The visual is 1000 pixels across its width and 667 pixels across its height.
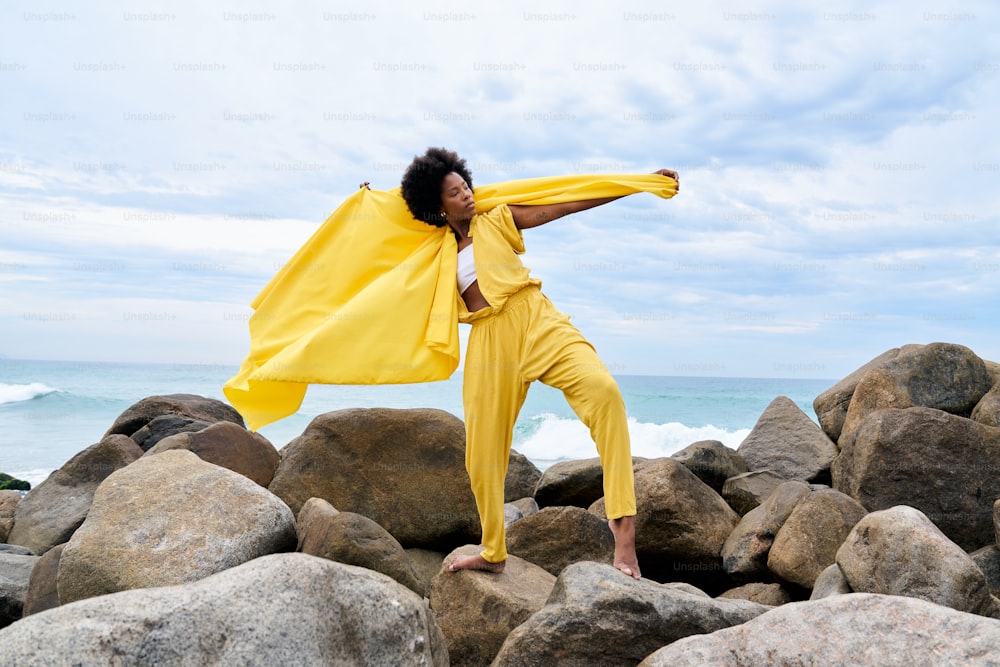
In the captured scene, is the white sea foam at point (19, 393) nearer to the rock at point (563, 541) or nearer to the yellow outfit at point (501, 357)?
the rock at point (563, 541)

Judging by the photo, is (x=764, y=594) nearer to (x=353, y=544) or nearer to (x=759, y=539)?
(x=759, y=539)

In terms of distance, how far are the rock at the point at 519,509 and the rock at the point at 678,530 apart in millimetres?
1409

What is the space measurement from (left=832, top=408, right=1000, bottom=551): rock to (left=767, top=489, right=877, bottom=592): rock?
1.11 metres

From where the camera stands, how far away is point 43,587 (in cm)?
560

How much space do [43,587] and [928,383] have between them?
Answer: 26.0 ft

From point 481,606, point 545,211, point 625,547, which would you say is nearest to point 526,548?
point 481,606

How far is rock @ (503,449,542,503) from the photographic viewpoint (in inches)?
362

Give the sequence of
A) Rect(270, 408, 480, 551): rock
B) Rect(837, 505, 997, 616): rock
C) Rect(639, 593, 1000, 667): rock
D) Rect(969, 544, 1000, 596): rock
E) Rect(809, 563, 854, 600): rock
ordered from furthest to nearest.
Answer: Rect(270, 408, 480, 551): rock → Rect(969, 544, 1000, 596): rock → Rect(809, 563, 854, 600): rock → Rect(837, 505, 997, 616): rock → Rect(639, 593, 1000, 667): rock

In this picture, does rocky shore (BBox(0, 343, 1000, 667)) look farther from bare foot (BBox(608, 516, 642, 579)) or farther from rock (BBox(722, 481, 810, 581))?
bare foot (BBox(608, 516, 642, 579))

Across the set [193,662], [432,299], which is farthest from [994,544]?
[193,662]

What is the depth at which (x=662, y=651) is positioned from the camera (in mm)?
3498

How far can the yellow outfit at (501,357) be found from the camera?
204 inches

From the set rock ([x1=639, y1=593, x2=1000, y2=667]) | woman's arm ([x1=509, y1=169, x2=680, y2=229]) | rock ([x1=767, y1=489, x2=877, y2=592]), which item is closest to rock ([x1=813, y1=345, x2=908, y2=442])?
rock ([x1=767, y1=489, x2=877, y2=592])

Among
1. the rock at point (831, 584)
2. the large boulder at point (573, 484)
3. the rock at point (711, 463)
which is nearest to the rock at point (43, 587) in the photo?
the large boulder at point (573, 484)
